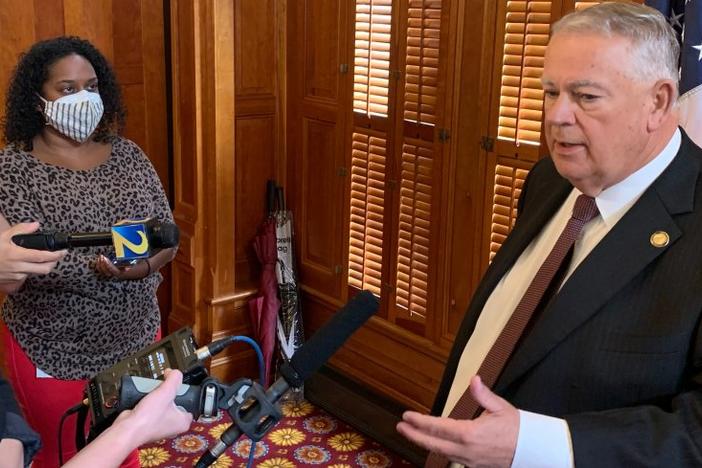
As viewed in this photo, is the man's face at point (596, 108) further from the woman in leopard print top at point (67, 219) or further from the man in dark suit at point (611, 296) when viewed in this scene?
the woman in leopard print top at point (67, 219)

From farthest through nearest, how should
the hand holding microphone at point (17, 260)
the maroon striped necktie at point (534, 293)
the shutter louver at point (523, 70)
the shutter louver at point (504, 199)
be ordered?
the shutter louver at point (504, 199) → the shutter louver at point (523, 70) → the hand holding microphone at point (17, 260) → the maroon striped necktie at point (534, 293)

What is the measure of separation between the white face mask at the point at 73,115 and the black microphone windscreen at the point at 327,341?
1.37 meters

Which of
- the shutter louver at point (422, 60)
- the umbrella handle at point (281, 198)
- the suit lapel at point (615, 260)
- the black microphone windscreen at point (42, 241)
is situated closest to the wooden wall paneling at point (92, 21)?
the umbrella handle at point (281, 198)

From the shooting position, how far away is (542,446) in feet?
4.22

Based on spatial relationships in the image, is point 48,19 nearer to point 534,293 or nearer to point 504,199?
point 504,199

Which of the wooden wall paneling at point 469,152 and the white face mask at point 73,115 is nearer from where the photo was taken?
the white face mask at point 73,115

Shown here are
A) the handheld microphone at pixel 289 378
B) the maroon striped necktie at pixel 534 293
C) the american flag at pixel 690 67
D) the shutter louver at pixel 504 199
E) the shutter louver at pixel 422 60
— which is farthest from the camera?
the shutter louver at pixel 422 60

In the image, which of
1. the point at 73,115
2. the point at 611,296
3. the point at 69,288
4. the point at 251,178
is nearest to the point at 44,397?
the point at 69,288

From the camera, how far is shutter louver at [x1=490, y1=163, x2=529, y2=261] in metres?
2.82

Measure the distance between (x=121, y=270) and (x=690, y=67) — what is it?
4.93ft

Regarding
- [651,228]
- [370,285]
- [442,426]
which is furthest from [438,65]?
[442,426]

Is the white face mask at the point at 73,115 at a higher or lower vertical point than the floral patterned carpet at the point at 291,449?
higher

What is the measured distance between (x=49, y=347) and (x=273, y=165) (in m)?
1.75

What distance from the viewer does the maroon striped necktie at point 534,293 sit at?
1.48 metres
